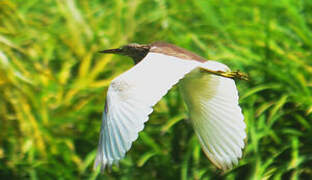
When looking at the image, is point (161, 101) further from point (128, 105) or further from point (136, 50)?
point (128, 105)

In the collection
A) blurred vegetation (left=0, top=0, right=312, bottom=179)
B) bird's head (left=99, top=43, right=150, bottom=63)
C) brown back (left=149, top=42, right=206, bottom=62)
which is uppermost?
brown back (left=149, top=42, right=206, bottom=62)

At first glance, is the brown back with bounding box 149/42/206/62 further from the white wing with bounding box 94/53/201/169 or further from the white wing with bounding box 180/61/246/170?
the white wing with bounding box 94/53/201/169

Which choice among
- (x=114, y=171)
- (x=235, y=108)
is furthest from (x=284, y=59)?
(x=114, y=171)

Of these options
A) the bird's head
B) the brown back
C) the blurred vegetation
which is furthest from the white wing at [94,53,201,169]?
the blurred vegetation

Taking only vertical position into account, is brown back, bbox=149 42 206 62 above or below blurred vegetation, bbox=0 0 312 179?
above

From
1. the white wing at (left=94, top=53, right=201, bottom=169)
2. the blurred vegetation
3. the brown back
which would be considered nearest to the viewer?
the white wing at (left=94, top=53, right=201, bottom=169)

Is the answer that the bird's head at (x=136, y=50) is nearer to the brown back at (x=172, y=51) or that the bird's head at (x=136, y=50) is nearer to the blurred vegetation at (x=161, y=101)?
the brown back at (x=172, y=51)

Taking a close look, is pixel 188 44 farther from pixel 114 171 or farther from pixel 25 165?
pixel 25 165
